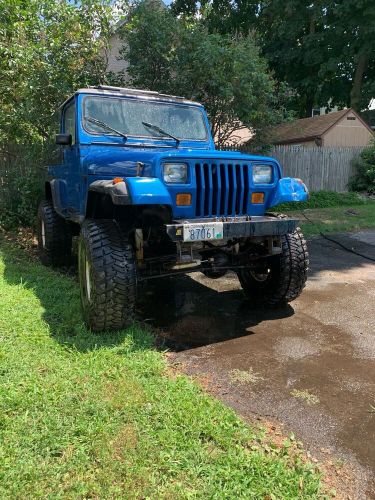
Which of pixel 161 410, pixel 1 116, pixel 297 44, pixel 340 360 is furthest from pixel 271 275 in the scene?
pixel 297 44

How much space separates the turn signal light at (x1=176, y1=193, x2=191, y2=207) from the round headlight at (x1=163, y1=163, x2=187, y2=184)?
103mm

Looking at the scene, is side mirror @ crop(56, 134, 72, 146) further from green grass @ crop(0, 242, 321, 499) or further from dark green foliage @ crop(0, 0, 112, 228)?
dark green foliage @ crop(0, 0, 112, 228)

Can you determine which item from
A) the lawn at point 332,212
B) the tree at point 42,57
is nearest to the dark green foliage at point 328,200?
the lawn at point 332,212

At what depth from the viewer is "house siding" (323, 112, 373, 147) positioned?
17625 millimetres

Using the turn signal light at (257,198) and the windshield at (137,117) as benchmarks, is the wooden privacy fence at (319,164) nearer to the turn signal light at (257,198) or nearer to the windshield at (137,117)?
the windshield at (137,117)

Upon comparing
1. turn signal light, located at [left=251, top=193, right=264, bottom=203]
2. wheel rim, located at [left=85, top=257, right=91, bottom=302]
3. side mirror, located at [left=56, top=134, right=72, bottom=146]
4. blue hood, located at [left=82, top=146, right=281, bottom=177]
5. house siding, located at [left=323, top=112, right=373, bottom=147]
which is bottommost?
wheel rim, located at [left=85, top=257, right=91, bottom=302]

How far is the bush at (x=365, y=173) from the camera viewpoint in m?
15.2

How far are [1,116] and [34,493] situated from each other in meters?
7.95

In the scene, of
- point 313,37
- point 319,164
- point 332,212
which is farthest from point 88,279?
point 313,37

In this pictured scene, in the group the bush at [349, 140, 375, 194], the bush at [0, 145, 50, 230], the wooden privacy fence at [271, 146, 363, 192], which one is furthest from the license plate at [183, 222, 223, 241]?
the bush at [349, 140, 375, 194]

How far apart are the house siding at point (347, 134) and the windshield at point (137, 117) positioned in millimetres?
13763

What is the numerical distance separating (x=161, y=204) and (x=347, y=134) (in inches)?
670

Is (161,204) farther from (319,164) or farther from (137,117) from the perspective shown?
(319,164)

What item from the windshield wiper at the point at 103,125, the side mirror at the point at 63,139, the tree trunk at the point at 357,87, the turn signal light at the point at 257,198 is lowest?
the turn signal light at the point at 257,198
